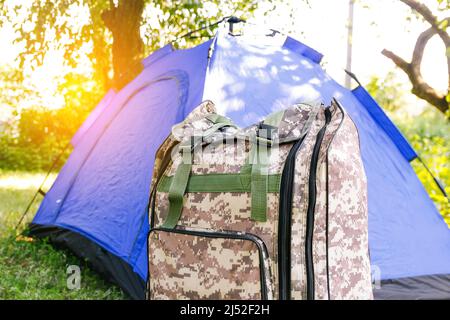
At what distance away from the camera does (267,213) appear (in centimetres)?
154

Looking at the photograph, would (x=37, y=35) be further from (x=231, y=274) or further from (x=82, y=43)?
(x=231, y=274)

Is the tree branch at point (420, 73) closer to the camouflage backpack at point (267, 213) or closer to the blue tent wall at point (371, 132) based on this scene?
the blue tent wall at point (371, 132)

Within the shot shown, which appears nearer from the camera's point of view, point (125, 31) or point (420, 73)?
point (420, 73)

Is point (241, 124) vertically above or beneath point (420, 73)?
beneath

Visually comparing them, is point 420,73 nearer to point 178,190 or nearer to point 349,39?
point 349,39

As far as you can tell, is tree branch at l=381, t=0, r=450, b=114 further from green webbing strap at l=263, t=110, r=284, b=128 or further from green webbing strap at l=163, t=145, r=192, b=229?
green webbing strap at l=163, t=145, r=192, b=229

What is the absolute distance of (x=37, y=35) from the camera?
5.46 meters

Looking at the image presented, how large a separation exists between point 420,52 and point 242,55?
148 cm

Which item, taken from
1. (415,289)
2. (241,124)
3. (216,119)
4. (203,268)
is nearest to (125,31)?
(241,124)

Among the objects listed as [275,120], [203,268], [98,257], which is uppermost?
[98,257]

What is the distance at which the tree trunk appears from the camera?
5508 mm

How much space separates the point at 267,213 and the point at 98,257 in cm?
212

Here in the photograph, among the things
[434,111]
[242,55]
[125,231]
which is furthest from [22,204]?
[434,111]

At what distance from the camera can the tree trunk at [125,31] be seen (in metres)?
5.51
